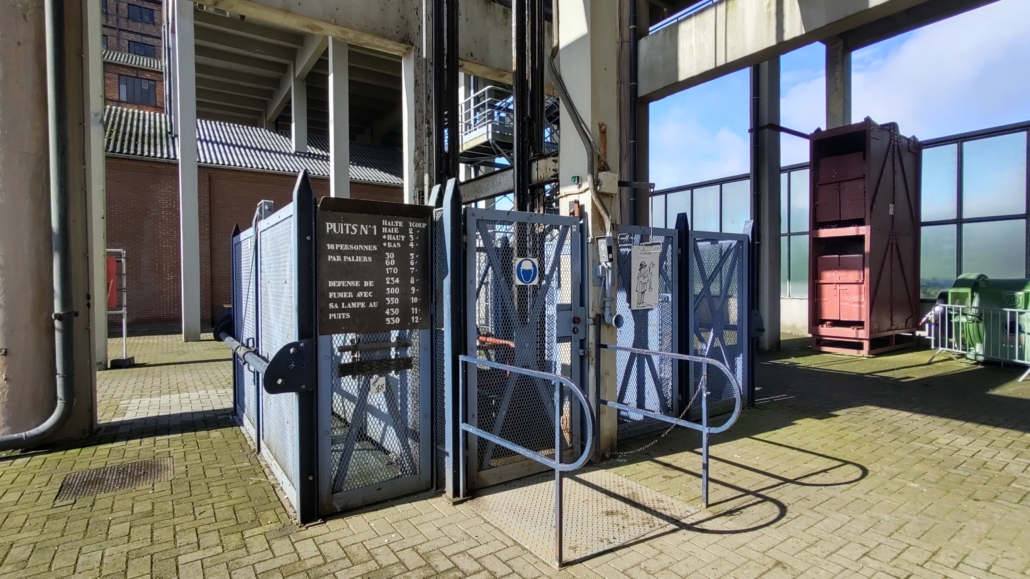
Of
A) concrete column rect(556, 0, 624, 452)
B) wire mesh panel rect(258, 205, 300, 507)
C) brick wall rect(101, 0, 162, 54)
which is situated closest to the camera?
wire mesh panel rect(258, 205, 300, 507)

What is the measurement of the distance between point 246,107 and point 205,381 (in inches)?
761

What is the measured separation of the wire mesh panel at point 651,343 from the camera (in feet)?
19.7

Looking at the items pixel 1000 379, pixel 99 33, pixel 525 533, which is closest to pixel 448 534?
pixel 525 533

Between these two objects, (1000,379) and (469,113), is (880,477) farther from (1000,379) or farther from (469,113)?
(469,113)

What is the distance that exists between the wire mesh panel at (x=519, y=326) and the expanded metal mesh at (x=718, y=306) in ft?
6.87

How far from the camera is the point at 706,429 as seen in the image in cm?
376

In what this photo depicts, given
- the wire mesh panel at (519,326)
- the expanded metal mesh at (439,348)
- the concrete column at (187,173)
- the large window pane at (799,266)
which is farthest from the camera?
the large window pane at (799,266)

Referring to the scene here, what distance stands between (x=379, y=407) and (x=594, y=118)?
3.18 metres

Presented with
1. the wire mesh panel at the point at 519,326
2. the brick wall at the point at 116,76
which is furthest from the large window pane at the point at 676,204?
the brick wall at the point at 116,76

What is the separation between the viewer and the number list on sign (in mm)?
3730

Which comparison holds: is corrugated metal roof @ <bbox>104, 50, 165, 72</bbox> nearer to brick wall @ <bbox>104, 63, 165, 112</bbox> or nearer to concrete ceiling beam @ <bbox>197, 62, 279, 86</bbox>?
brick wall @ <bbox>104, 63, 165, 112</bbox>

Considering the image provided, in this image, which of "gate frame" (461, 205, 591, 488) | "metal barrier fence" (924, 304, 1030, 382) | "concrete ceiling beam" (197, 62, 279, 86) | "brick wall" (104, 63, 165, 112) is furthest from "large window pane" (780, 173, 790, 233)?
"brick wall" (104, 63, 165, 112)

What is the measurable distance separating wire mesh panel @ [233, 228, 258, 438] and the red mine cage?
11108 mm

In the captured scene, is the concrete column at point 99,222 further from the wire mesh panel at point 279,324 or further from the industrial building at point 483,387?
the wire mesh panel at point 279,324
